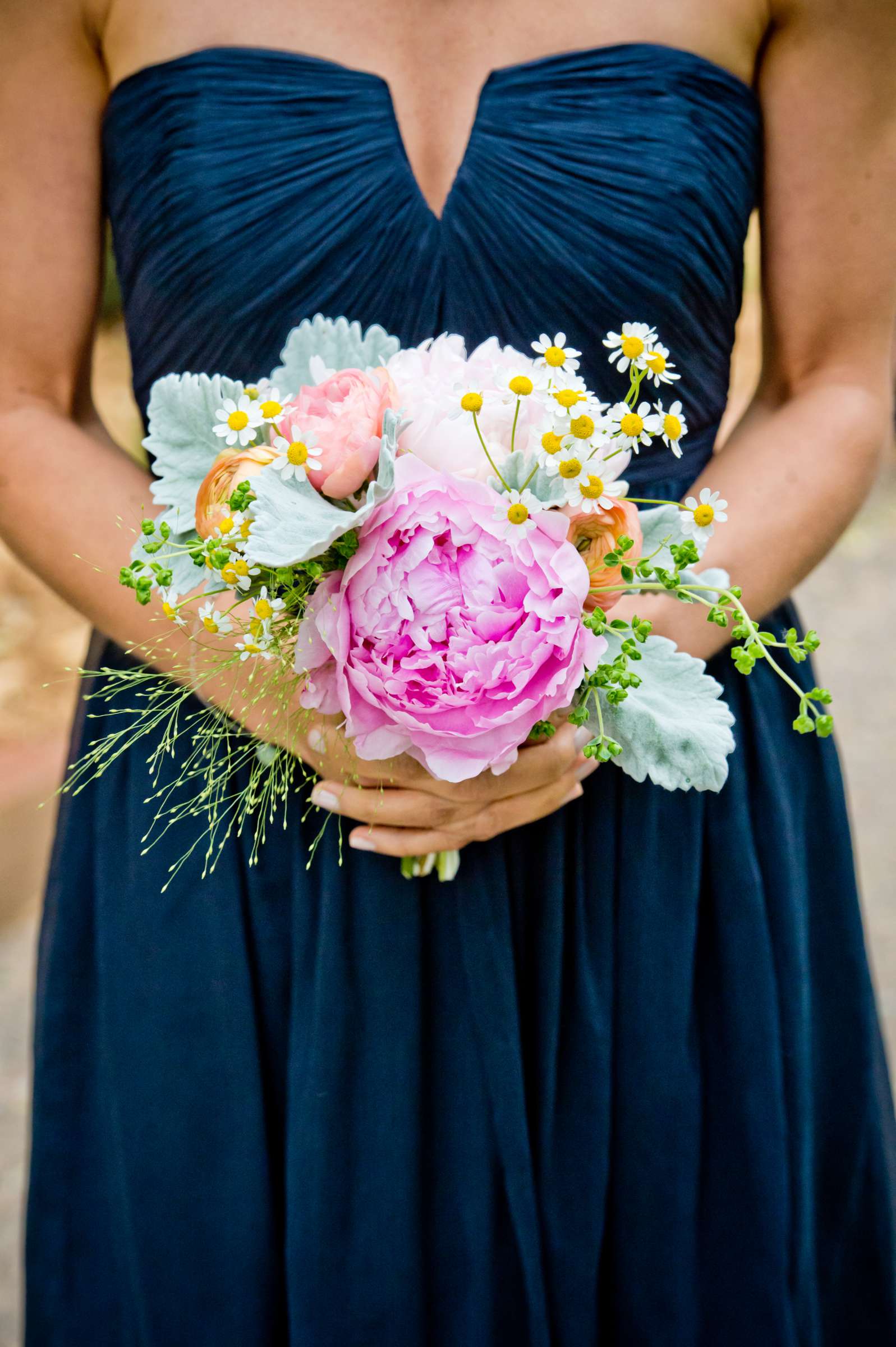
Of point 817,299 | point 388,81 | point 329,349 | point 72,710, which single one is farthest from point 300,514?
point 72,710

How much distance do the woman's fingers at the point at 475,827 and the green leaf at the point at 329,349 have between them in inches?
17.0

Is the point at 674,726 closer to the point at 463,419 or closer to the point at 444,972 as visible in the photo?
the point at 463,419

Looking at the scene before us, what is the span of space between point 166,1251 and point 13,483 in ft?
2.82

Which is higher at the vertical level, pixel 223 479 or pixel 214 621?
pixel 223 479

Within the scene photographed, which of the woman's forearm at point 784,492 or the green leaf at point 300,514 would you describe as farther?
the woman's forearm at point 784,492

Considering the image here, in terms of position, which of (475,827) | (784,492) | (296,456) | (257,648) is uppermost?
(784,492)

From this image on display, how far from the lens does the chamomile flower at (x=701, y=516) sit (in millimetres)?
818

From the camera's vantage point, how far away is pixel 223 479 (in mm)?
854

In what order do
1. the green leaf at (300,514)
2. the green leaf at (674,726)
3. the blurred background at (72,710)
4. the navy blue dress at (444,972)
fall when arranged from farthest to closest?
the blurred background at (72,710) < the navy blue dress at (444,972) < the green leaf at (674,726) < the green leaf at (300,514)

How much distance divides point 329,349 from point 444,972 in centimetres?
67

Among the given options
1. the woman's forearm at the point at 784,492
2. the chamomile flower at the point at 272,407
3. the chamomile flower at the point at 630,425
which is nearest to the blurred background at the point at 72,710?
the woman's forearm at the point at 784,492

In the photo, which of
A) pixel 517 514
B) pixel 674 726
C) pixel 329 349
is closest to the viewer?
pixel 517 514

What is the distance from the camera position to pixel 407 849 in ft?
3.53

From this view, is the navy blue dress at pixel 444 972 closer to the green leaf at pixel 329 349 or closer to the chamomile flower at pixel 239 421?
the green leaf at pixel 329 349
